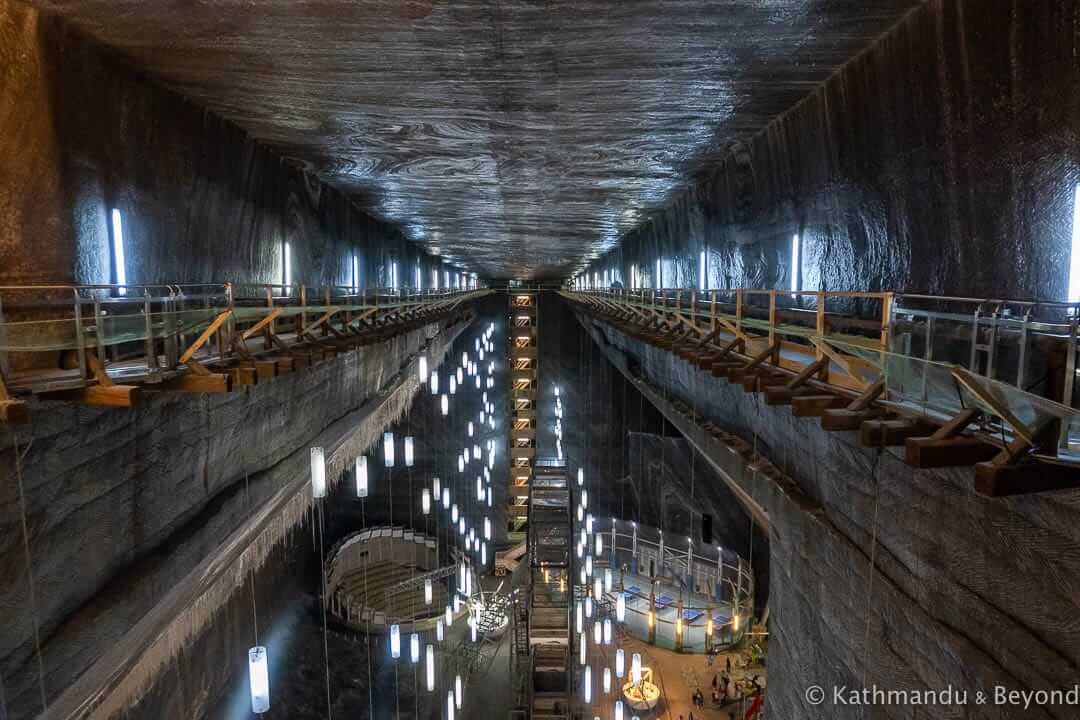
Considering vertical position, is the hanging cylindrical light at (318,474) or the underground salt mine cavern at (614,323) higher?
the underground salt mine cavern at (614,323)

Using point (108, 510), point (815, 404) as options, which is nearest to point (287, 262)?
point (108, 510)

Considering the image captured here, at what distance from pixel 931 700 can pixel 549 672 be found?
13151 mm

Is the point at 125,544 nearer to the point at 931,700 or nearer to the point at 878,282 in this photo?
the point at 931,700

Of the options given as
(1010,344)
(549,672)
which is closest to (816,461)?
(1010,344)

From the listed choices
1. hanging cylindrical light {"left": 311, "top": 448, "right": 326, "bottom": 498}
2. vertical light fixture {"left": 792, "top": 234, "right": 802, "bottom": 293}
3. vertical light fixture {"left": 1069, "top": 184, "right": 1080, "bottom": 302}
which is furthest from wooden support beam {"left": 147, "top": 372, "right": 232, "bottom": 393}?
vertical light fixture {"left": 792, "top": 234, "right": 802, "bottom": 293}

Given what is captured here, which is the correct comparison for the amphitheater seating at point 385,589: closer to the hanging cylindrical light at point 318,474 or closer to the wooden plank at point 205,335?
the hanging cylindrical light at point 318,474

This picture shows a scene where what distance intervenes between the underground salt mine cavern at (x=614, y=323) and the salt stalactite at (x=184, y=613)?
0.11ft

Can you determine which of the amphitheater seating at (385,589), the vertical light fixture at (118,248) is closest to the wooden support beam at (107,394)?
the vertical light fixture at (118,248)

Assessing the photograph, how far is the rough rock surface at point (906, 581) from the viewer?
287 centimetres

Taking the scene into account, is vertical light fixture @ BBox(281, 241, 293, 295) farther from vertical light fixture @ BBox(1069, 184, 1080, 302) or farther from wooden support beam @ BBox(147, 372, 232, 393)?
vertical light fixture @ BBox(1069, 184, 1080, 302)

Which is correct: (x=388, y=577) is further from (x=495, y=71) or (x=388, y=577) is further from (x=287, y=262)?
(x=495, y=71)

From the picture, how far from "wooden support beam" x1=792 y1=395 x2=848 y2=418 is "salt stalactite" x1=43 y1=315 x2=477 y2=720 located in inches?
203

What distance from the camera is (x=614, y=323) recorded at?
13398 mm

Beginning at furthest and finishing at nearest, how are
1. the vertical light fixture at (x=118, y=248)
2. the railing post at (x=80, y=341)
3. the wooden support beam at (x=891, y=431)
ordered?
the vertical light fixture at (x=118, y=248), the railing post at (x=80, y=341), the wooden support beam at (x=891, y=431)
